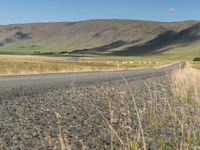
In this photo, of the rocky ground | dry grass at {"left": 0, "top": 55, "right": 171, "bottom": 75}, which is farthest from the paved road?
dry grass at {"left": 0, "top": 55, "right": 171, "bottom": 75}

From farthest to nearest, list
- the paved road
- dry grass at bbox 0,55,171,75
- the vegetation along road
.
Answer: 1. dry grass at bbox 0,55,171,75
2. the paved road
3. the vegetation along road

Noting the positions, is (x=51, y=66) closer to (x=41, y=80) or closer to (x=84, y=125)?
(x=41, y=80)

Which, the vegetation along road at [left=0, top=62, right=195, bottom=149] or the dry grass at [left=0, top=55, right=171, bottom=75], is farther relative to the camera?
the dry grass at [left=0, top=55, right=171, bottom=75]

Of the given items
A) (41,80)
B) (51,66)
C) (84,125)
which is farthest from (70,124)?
(51,66)

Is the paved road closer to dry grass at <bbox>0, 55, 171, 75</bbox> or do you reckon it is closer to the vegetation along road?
the vegetation along road

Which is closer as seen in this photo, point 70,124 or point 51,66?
point 70,124

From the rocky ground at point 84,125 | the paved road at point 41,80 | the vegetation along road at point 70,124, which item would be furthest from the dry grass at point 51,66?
the rocky ground at point 84,125

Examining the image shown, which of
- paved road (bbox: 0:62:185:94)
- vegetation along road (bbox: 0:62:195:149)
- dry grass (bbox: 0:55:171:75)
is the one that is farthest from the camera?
dry grass (bbox: 0:55:171:75)

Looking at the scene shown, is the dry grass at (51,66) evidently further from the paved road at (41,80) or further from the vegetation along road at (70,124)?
the vegetation along road at (70,124)

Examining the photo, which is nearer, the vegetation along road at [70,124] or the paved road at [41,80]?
the vegetation along road at [70,124]

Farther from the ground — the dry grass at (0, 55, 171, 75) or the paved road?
the paved road

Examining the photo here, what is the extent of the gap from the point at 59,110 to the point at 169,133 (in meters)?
2.60

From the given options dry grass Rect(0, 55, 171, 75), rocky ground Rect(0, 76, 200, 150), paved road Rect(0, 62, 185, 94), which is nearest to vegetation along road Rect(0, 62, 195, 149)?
rocky ground Rect(0, 76, 200, 150)

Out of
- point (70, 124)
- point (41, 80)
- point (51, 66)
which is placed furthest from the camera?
point (51, 66)
